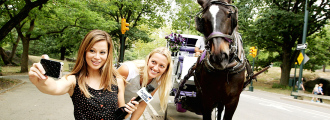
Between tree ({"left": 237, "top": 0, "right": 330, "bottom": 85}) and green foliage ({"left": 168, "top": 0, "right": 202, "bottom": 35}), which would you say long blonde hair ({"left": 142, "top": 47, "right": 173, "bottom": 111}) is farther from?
green foliage ({"left": 168, "top": 0, "right": 202, "bottom": 35})

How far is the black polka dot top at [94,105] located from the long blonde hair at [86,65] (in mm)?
50

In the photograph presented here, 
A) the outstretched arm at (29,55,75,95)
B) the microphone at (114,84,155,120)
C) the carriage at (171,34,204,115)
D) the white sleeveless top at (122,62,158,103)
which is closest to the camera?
the outstretched arm at (29,55,75,95)

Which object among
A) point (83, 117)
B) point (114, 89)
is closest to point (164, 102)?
point (114, 89)

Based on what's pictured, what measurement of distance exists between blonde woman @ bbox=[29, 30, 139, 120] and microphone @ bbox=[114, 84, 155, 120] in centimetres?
5

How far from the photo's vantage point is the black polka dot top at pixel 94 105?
6.11 feet

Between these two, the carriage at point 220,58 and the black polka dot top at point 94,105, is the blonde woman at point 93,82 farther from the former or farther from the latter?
the carriage at point 220,58

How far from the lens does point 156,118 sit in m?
6.18

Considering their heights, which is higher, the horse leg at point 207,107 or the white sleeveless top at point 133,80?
the white sleeveless top at point 133,80

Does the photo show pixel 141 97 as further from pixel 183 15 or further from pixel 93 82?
pixel 183 15

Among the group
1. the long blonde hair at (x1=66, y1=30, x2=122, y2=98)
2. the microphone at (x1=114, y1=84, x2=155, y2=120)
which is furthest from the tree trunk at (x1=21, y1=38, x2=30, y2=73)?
the microphone at (x1=114, y1=84, x2=155, y2=120)

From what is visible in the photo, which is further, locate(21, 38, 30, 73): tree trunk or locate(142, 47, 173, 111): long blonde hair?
locate(21, 38, 30, 73): tree trunk

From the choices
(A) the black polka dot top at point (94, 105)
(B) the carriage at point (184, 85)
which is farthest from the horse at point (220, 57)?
(A) the black polka dot top at point (94, 105)

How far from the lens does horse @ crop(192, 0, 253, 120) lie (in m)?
2.72

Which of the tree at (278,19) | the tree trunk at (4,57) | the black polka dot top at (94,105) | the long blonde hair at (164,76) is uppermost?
the tree at (278,19)
